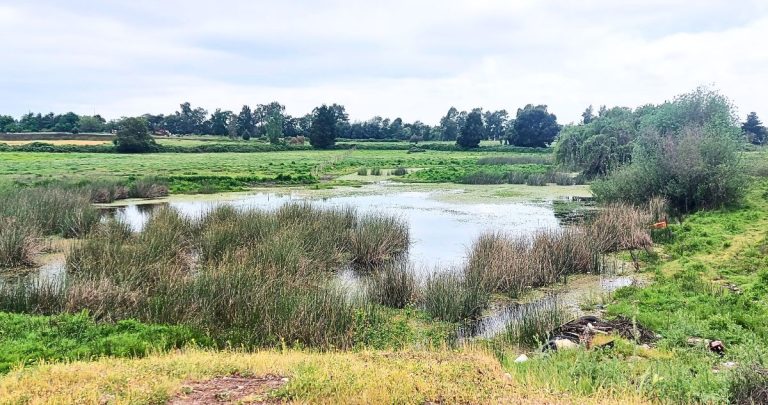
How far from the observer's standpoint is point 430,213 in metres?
24.6

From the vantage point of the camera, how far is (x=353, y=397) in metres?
4.90

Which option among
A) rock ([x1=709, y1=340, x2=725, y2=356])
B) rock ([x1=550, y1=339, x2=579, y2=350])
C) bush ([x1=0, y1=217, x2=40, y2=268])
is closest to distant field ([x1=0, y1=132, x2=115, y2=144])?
bush ([x1=0, y1=217, x2=40, y2=268])

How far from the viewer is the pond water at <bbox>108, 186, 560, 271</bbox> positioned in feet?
55.6

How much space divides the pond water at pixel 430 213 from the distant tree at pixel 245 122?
8589 centimetres

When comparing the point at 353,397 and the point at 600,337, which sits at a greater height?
the point at 353,397

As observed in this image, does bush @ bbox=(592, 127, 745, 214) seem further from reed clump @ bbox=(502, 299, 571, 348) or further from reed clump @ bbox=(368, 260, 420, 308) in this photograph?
Result: reed clump @ bbox=(368, 260, 420, 308)

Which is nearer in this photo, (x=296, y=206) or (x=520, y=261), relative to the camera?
(x=520, y=261)

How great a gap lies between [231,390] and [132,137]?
6969 centimetres

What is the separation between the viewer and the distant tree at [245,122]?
375 feet

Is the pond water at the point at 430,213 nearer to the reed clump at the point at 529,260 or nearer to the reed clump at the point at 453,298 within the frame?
the reed clump at the point at 529,260

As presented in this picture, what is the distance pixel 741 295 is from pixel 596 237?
5799 millimetres

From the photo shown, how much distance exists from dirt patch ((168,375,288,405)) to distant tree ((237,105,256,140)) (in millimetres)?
112392

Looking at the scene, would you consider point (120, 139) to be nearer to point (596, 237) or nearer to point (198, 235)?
point (198, 235)

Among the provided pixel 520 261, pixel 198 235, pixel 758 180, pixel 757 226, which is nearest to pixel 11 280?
pixel 198 235
